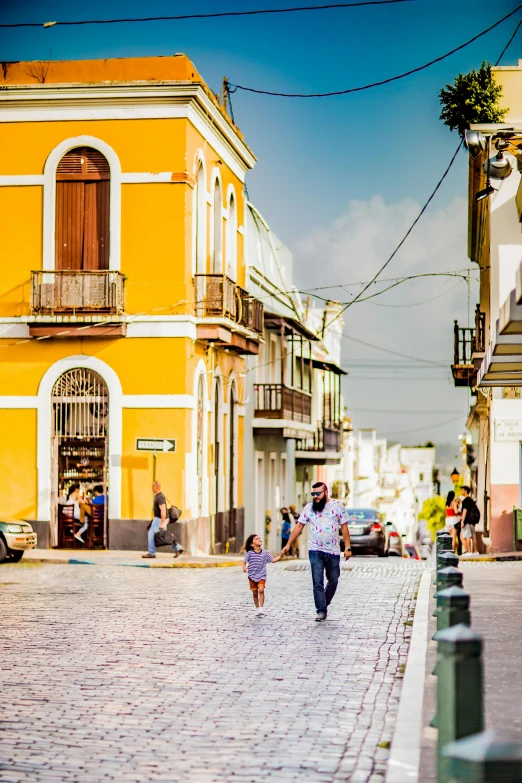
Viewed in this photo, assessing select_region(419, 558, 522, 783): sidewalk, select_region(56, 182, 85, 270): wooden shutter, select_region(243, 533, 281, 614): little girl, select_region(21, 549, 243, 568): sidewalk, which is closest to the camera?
select_region(419, 558, 522, 783): sidewalk

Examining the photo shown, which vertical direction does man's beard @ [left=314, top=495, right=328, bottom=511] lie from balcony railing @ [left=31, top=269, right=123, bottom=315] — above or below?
below

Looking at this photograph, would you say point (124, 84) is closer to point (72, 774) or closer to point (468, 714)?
point (72, 774)

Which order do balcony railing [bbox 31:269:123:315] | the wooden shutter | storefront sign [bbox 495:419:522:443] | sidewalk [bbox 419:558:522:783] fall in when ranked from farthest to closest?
storefront sign [bbox 495:419:522:443], the wooden shutter, balcony railing [bbox 31:269:123:315], sidewalk [bbox 419:558:522:783]

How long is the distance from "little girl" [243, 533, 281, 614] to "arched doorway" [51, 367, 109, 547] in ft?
41.0

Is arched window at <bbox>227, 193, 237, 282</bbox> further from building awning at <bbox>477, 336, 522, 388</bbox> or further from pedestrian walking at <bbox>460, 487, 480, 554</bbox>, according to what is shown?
building awning at <bbox>477, 336, 522, 388</bbox>

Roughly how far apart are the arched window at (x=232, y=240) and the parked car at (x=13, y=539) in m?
10.7

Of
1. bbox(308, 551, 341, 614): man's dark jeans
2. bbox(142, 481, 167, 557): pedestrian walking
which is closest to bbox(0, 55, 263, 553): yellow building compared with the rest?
bbox(142, 481, 167, 557): pedestrian walking

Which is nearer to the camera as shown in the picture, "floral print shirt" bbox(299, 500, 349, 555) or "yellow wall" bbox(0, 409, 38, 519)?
"floral print shirt" bbox(299, 500, 349, 555)

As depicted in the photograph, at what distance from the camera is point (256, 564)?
1414cm

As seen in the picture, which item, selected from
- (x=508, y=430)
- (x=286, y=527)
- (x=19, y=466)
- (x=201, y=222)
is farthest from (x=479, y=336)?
(x=19, y=466)

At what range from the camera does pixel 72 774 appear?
6.53 meters

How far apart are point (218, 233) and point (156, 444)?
6.88m

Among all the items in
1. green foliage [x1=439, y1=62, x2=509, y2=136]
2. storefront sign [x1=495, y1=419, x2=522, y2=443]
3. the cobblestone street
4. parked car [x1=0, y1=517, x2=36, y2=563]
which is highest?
green foliage [x1=439, y1=62, x2=509, y2=136]

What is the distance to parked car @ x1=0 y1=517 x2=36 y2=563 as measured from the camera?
73.8 feet
